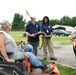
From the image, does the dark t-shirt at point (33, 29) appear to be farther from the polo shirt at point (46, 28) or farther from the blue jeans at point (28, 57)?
the blue jeans at point (28, 57)

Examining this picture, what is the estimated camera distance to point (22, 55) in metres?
5.88

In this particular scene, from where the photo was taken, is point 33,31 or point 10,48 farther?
point 33,31

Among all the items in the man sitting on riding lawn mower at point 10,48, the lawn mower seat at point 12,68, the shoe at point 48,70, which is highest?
the man sitting on riding lawn mower at point 10,48

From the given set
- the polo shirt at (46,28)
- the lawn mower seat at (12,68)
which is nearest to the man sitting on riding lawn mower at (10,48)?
the lawn mower seat at (12,68)

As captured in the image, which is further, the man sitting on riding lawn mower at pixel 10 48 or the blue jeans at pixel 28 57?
the blue jeans at pixel 28 57

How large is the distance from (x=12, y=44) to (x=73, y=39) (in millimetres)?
3202

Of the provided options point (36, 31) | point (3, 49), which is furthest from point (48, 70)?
point (36, 31)

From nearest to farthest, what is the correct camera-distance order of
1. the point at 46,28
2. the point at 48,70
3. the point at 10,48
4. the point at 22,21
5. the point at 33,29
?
the point at 10,48 → the point at 48,70 → the point at 33,29 → the point at 46,28 → the point at 22,21

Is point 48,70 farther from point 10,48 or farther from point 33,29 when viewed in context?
point 33,29

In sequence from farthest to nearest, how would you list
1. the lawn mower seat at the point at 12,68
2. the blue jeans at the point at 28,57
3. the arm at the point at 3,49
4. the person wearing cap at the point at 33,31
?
1. the person wearing cap at the point at 33,31
2. the blue jeans at the point at 28,57
3. the arm at the point at 3,49
4. the lawn mower seat at the point at 12,68

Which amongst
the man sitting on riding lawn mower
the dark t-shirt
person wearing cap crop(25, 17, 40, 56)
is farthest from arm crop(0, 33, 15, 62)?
the dark t-shirt

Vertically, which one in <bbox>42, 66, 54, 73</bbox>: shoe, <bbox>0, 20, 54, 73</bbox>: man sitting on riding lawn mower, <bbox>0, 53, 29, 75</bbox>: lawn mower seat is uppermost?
<bbox>0, 20, 54, 73</bbox>: man sitting on riding lawn mower

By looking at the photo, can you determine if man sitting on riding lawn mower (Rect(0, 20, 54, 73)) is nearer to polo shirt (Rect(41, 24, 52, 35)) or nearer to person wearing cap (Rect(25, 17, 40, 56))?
person wearing cap (Rect(25, 17, 40, 56))

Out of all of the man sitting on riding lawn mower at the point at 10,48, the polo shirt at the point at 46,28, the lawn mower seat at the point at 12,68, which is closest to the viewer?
the lawn mower seat at the point at 12,68
